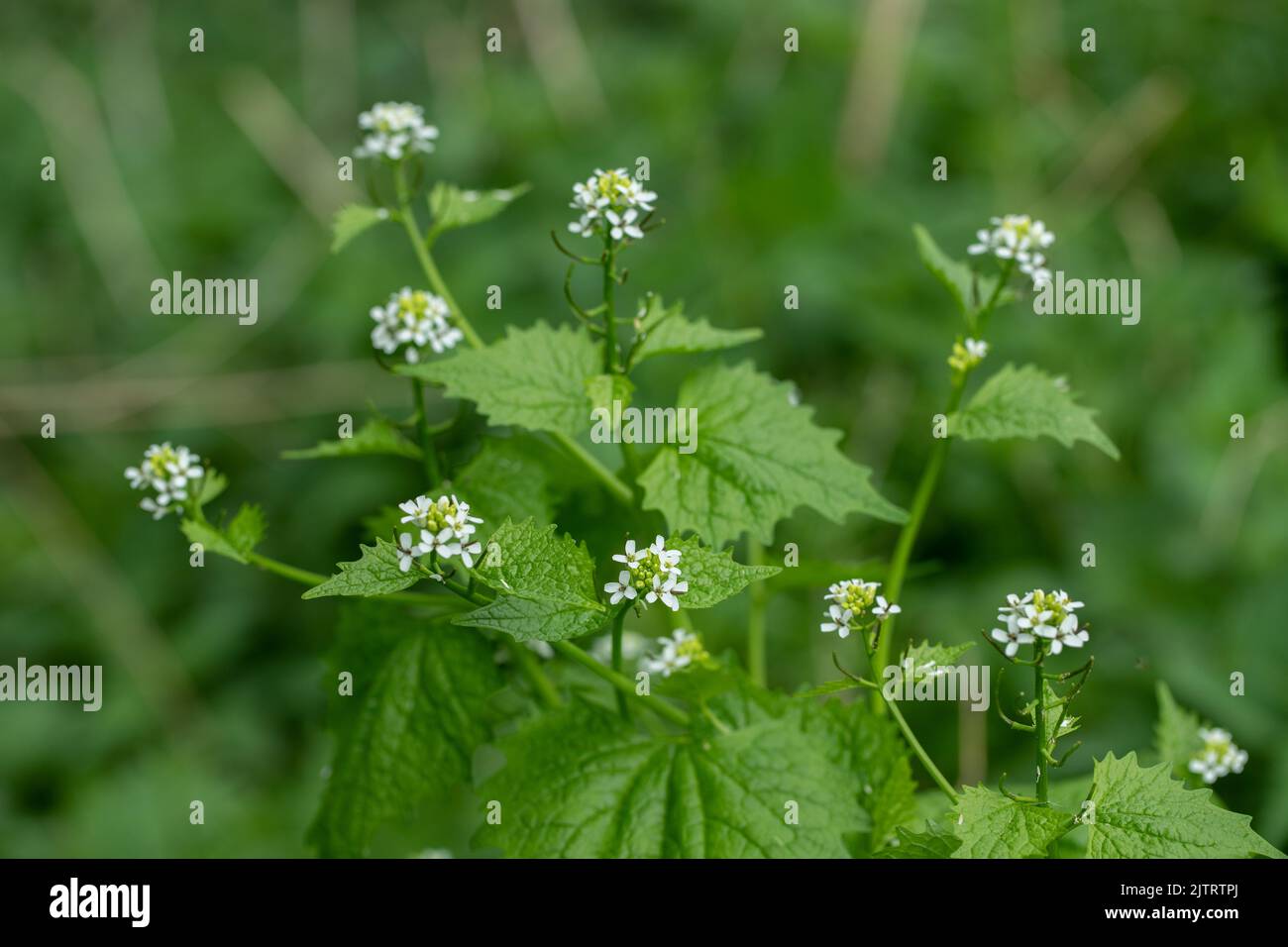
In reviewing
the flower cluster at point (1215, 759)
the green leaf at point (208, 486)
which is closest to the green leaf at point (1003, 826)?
the flower cluster at point (1215, 759)

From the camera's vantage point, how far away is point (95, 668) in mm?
4801

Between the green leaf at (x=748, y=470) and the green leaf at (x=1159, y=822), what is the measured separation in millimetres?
444

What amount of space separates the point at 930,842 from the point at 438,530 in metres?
0.67

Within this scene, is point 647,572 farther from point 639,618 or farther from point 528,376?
point 528,376

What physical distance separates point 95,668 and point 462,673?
11.7ft

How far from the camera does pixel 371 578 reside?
144cm

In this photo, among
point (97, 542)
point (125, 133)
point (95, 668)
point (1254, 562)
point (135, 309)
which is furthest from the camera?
point (125, 133)

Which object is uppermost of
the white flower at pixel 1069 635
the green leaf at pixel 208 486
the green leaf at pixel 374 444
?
the green leaf at pixel 374 444

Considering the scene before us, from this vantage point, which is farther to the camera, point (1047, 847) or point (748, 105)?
point (748, 105)

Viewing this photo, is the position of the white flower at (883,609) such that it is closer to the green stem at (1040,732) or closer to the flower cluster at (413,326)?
the green stem at (1040,732)

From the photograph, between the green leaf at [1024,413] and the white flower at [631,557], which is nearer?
the white flower at [631,557]

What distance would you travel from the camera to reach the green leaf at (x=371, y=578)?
4.59 ft

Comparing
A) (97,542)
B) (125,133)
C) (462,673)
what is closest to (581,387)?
(462,673)
